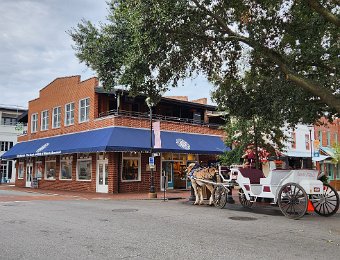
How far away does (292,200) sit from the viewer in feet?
41.5

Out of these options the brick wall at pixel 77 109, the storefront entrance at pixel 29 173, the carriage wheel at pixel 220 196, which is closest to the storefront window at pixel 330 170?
the brick wall at pixel 77 109

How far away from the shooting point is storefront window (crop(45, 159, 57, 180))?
3272 cm

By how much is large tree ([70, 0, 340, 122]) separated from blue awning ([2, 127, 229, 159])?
999 centimetres

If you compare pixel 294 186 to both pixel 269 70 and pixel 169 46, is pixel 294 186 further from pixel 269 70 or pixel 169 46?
pixel 169 46

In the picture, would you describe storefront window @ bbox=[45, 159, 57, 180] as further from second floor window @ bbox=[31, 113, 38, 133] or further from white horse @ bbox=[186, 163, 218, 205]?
white horse @ bbox=[186, 163, 218, 205]

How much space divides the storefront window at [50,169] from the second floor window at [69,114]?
12.7 feet

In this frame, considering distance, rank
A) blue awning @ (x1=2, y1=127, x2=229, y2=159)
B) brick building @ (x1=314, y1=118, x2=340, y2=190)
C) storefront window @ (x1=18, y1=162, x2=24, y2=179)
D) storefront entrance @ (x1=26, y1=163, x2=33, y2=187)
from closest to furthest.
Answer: blue awning @ (x1=2, y1=127, x2=229, y2=159)
storefront entrance @ (x1=26, y1=163, x2=33, y2=187)
storefront window @ (x1=18, y1=162, x2=24, y2=179)
brick building @ (x1=314, y1=118, x2=340, y2=190)

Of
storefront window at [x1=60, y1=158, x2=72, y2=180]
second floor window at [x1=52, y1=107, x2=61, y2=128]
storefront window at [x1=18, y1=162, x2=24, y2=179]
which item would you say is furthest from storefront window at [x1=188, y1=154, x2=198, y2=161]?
storefront window at [x1=18, y1=162, x2=24, y2=179]

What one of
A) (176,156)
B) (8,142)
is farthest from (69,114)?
(8,142)

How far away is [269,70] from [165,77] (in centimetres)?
434

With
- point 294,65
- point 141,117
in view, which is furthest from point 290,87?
point 141,117

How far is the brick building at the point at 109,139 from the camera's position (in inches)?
1022

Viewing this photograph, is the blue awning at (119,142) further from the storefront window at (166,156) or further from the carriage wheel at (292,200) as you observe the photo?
the carriage wheel at (292,200)

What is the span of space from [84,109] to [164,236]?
21.6 meters
